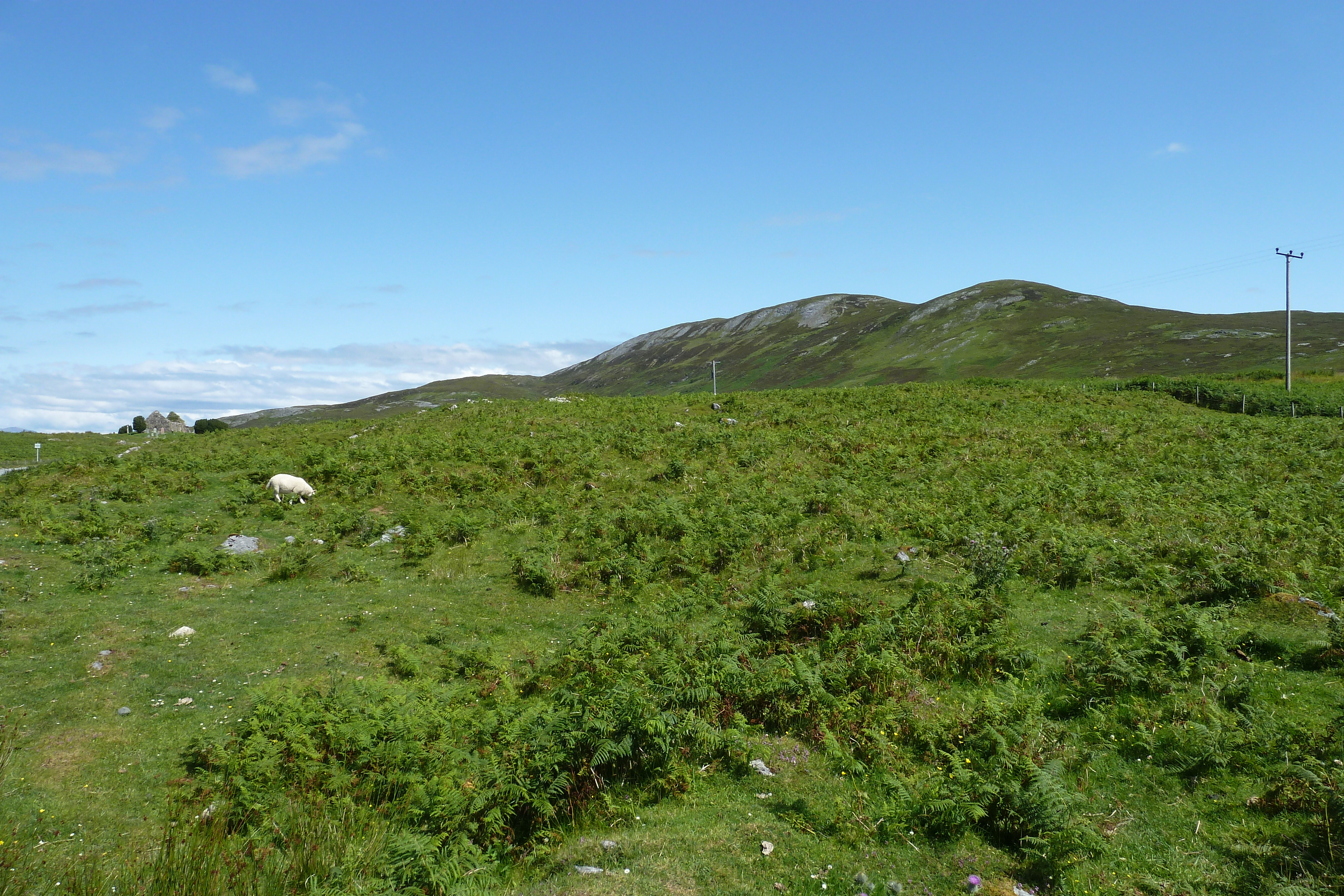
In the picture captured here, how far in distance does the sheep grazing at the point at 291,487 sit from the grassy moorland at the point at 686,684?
0.76 metres

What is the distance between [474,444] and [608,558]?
1406 centimetres

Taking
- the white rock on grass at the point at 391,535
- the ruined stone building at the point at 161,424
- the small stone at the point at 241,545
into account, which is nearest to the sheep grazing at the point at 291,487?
the small stone at the point at 241,545

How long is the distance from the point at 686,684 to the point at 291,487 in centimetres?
2092

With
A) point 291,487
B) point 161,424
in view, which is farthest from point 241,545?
point 161,424

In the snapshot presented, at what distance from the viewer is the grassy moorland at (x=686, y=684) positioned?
8352mm

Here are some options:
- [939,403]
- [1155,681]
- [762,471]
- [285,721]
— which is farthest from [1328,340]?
[285,721]

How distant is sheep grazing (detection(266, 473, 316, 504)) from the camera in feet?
85.9

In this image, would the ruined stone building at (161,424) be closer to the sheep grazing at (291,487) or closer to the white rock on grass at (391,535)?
the sheep grazing at (291,487)

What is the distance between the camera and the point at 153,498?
25922 mm

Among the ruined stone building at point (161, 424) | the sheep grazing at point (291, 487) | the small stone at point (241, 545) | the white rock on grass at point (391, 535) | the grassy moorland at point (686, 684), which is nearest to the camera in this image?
the grassy moorland at point (686, 684)

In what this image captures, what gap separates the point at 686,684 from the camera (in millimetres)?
12227

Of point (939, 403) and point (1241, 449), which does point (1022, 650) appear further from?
point (939, 403)

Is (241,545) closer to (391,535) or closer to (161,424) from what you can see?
(391,535)

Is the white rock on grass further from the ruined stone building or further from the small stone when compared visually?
the ruined stone building
